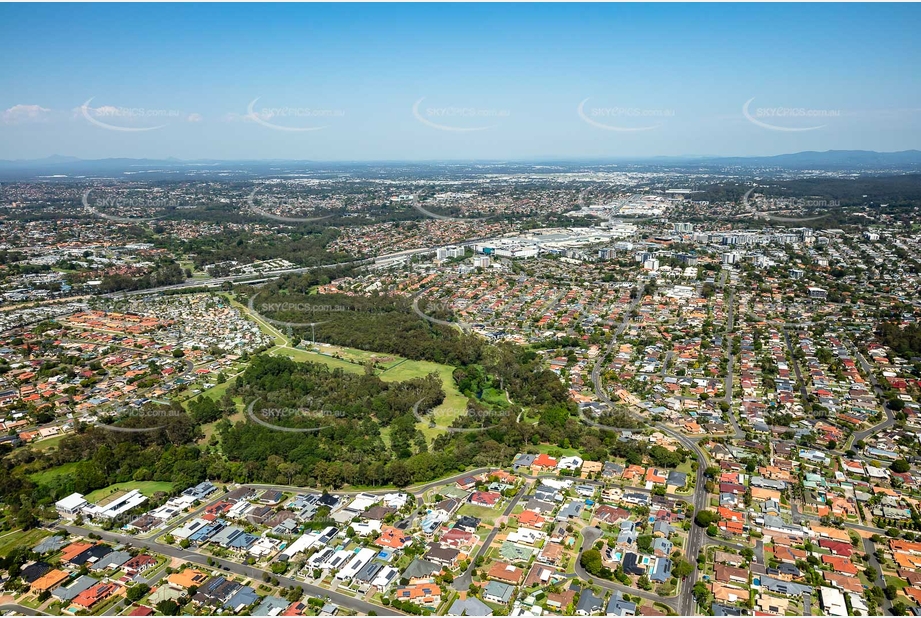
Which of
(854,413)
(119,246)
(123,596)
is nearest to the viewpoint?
(123,596)

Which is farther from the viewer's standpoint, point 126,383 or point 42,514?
point 126,383

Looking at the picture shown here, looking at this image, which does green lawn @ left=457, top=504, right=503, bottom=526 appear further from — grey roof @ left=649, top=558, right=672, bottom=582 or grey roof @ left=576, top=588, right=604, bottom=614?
grey roof @ left=649, top=558, right=672, bottom=582

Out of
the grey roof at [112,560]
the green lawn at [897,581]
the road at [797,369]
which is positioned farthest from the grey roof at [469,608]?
the road at [797,369]

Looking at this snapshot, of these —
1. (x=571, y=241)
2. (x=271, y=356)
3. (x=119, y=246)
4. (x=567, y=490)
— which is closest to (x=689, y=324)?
(x=567, y=490)

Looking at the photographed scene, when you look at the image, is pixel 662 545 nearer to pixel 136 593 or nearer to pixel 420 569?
pixel 420 569

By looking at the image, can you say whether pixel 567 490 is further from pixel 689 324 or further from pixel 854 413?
pixel 689 324

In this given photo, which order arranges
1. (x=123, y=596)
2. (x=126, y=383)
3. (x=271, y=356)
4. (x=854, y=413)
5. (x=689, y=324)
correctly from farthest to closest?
1. (x=689, y=324)
2. (x=271, y=356)
3. (x=126, y=383)
4. (x=854, y=413)
5. (x=123, y=596)

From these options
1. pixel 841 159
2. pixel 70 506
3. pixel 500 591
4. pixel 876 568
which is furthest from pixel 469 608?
pixel 841 159
